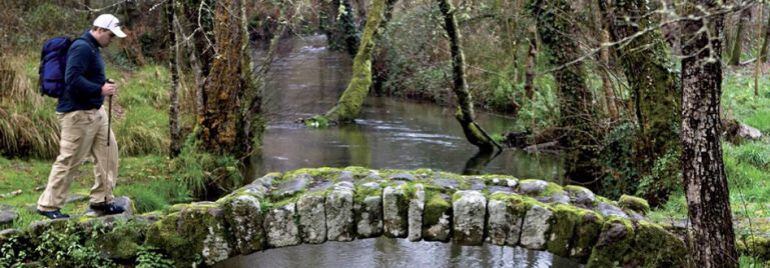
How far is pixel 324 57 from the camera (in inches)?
950

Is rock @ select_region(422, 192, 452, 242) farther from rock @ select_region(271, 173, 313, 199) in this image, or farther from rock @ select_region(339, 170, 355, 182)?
rock @ select_region(271, 173, 313, 199)

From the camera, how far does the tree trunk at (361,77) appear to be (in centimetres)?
1617

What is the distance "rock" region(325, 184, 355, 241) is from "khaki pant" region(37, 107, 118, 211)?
2.00 meters

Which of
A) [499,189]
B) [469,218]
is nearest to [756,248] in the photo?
[499,189]

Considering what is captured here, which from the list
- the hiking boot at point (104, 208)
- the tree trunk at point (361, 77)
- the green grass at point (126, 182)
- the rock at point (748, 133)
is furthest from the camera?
the tree trunk at point (361, 77)

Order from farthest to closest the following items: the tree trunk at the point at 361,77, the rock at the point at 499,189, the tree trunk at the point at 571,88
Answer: the tree trunk at the point at 361,77 < the tree trunk at the point at 571,88 < the rock at the point at 499,189

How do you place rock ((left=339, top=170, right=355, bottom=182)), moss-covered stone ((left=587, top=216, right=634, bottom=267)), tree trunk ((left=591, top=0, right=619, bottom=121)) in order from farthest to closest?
tree trunk ((left=591, top=0, right=619, bottom=121)) → rock ((left=339, top=170, right=355, bottom=182)) → moss-covered stone ((left=587, top=216, right=634, bottom=267))

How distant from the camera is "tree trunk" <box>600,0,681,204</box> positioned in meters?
7.91

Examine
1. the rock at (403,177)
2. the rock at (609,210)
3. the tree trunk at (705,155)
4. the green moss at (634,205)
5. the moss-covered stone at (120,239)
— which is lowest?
the moss-covered stone at (120,239)

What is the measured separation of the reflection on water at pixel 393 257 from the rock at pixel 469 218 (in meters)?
1.99

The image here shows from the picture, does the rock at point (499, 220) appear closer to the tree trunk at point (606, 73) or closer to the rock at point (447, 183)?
the rock at point (447, 183)

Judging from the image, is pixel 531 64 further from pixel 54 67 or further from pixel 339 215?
pixel 54 67

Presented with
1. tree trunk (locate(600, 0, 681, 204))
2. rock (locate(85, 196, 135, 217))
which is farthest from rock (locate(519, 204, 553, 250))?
rock (locate(85, 196, 135, 217))

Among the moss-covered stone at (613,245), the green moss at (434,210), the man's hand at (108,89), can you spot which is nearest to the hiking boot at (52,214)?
the man's hand at (108,89)
